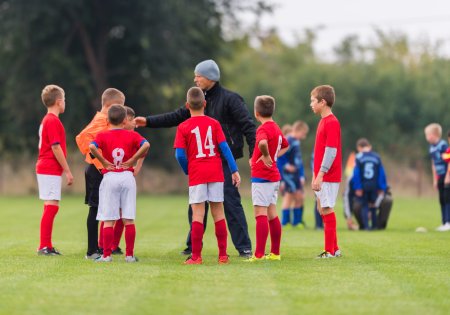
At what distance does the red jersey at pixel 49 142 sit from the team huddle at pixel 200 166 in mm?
12

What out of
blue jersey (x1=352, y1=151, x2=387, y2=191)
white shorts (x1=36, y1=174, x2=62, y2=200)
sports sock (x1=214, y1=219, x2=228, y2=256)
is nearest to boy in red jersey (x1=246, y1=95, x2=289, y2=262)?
sports sock (x1=214, y1=219, x2=228, y2=256)

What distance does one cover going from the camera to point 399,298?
24.3 ft

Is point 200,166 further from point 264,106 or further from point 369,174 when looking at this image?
point 369,174

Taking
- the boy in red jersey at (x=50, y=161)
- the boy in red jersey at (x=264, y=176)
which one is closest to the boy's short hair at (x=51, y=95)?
the boy in red jersey at (x=50, y=161)

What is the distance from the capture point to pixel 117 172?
1029cm

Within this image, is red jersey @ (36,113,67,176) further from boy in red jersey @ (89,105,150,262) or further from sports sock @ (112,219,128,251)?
boy in red jersey @ (89,105,150,262)

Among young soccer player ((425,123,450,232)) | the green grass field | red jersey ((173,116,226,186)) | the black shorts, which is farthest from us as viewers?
young soccer player ((425,123,450,232))

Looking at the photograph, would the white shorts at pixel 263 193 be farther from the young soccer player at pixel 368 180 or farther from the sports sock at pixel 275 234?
the young soccer player at pixel 368 180

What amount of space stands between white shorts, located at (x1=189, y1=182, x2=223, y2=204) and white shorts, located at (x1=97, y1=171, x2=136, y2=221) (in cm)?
67

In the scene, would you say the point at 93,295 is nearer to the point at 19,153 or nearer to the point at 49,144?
the point at 49,144

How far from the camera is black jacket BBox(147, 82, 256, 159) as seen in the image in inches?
432

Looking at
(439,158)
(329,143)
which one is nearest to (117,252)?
(329,143)

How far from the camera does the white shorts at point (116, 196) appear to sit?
10.2m

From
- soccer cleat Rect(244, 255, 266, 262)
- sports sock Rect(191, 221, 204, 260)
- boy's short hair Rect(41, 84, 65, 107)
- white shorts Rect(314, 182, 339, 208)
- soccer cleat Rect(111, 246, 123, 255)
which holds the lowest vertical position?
soccer cleat Rect(244, 255, 266, 262)
